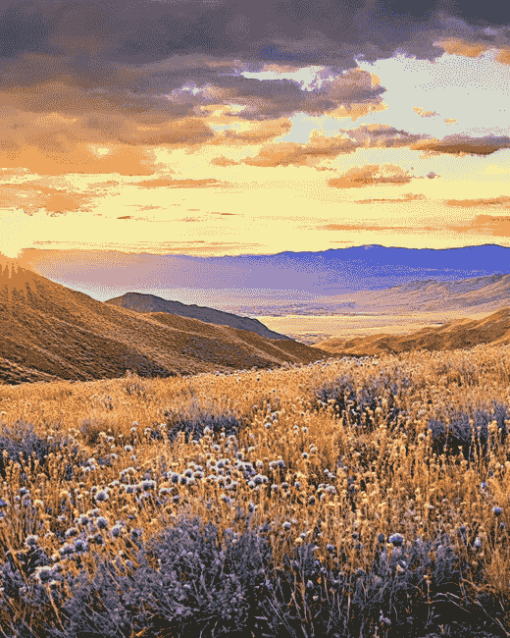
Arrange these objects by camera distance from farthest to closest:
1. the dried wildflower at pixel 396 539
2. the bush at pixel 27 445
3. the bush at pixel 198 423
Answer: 1. the bush at pixel 198 423
2. the bush at pixel 27 445
3. the dried wildflower at pixel 396 539

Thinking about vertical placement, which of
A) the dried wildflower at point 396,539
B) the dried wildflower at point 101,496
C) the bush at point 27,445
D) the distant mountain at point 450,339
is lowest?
the distant mountain at point 450,339

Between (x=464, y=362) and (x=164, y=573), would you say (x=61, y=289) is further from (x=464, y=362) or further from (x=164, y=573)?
(x=164, y=573)

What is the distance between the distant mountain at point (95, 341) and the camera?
40.7 m

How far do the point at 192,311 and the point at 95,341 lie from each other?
9352 centimetres

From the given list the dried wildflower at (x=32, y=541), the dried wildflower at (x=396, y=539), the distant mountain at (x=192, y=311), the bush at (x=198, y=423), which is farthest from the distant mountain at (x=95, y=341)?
the distant mountain at (x=192, y=311)

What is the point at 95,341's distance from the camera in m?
48.7

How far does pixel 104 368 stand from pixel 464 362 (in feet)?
124

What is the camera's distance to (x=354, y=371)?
8578mm

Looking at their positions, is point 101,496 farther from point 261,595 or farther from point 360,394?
point 360,394

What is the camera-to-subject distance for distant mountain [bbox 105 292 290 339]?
446 feet

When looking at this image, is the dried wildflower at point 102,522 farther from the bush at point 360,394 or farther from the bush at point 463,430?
the bush at point 360,394

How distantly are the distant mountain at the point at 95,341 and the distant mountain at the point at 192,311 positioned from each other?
6526 cm

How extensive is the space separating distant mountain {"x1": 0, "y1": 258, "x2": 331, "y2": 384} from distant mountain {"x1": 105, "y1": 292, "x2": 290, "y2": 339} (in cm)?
6526

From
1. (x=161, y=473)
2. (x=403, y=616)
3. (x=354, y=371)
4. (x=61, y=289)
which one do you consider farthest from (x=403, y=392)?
(x=61, y=289)
